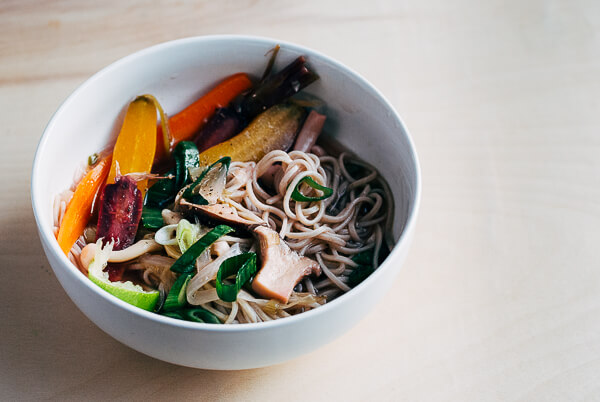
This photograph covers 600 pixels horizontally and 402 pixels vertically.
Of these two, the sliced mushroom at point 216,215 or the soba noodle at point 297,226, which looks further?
the sliced mushroom at point 216,215

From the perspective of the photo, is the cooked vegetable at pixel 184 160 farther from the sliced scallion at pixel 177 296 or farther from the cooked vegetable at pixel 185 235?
the sliced scallion at pixel 177 296

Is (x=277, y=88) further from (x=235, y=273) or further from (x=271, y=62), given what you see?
(x=235, y=273)

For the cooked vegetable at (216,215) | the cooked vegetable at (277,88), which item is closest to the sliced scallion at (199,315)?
the cooked vegetable at (216,215)

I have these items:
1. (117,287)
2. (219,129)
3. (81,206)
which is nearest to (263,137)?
(219,129)

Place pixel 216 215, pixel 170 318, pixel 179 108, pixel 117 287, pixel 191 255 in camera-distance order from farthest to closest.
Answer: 1. pixel 179 108
2. pixel 216 215
3. pixel 191 255
4. pixel 117 287
5. pixel 170 318

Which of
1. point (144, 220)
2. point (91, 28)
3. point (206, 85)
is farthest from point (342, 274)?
point (91, 28)

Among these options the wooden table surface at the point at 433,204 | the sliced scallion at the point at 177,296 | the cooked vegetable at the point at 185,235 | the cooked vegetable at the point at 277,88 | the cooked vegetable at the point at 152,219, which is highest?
the cooked vegetable at the point at 277,88

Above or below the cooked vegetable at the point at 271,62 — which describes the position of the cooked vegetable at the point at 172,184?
below
